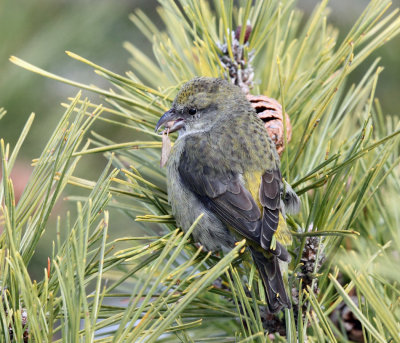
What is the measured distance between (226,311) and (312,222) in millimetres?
391

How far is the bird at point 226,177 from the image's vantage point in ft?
6.49

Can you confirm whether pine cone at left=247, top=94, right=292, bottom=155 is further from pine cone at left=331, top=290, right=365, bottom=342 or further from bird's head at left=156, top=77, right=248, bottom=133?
pine cone at left=331, top=290, right=365, bottom=342

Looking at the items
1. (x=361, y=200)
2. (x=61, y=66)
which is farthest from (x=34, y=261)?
(x=361, y=200)

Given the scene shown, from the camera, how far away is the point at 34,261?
11.1ft

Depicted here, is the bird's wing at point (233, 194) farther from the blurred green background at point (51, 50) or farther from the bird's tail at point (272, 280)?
the blurred green background at point (51, 50)

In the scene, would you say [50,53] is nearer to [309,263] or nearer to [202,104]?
[202,104]

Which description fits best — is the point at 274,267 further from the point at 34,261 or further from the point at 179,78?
the point at 34,261

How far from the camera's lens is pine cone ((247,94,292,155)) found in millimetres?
2086

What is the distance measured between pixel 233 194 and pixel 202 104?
0.57m

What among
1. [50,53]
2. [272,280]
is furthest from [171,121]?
[50,53]

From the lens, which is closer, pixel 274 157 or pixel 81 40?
pixel 274 157

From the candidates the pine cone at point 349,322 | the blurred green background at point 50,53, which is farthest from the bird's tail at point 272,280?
the blurred green background at point 50,53

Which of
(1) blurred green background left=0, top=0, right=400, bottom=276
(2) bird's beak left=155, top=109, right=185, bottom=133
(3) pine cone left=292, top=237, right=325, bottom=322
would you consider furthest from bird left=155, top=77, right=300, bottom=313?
(1) blurred green background left=0, top=0, right=400, bottom=276

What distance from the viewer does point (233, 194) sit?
2.16 metres
